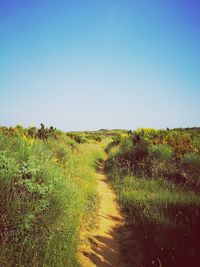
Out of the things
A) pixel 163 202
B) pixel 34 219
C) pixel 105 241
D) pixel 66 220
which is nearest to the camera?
pixel 34 219

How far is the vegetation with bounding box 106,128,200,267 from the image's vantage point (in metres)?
4.31

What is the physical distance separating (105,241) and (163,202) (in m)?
2.13

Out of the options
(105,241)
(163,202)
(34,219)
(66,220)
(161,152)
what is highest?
(161,152)

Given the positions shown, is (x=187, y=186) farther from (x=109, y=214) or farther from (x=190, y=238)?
(x=190, y=238)

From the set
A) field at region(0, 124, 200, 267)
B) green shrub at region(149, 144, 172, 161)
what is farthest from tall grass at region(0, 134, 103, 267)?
green shrub at region(149, 144, 172, 161)

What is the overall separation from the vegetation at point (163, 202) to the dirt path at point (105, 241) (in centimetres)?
31

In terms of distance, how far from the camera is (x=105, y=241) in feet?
16.7

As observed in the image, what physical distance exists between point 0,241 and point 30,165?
1.59 meters

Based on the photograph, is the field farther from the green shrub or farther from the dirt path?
the green shrub

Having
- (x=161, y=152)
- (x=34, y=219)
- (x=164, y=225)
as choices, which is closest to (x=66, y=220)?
(x=34, y=219)

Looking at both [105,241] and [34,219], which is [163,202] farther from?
[34,219]

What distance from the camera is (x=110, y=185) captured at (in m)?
10.1

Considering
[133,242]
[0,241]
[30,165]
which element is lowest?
[133,242]

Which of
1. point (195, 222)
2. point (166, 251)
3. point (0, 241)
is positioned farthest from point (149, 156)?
point (0, 241)
